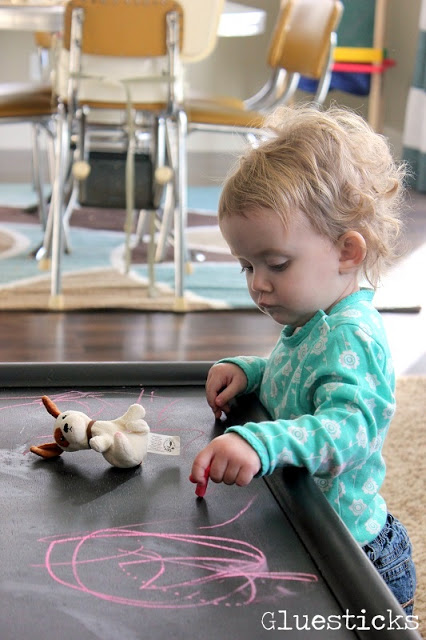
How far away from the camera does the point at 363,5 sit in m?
4.75

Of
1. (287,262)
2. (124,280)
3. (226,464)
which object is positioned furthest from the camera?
(124,280)

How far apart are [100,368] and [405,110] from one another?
4.26 metres

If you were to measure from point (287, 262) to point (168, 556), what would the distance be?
323 mm

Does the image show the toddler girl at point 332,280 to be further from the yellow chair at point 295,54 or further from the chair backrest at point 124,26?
the yellow chair at point 295,54

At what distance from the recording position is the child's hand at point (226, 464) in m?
0.76

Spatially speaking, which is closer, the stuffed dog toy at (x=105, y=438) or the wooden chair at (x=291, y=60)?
the stuffed dog toy at (x=105, y=438)

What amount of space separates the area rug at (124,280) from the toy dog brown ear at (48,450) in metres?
1.69

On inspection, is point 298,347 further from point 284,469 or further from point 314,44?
point 314,44

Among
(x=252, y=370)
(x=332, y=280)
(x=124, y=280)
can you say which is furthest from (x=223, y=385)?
(x=124, y=280)

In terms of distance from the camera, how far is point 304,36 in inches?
117

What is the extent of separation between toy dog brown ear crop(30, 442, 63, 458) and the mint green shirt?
17cm

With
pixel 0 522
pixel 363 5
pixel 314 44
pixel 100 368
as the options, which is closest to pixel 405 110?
pixel 363 5

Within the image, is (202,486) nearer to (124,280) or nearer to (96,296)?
(96,296)

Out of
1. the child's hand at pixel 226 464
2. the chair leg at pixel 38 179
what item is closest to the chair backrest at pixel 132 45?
the chair leg at pixel 38 179
